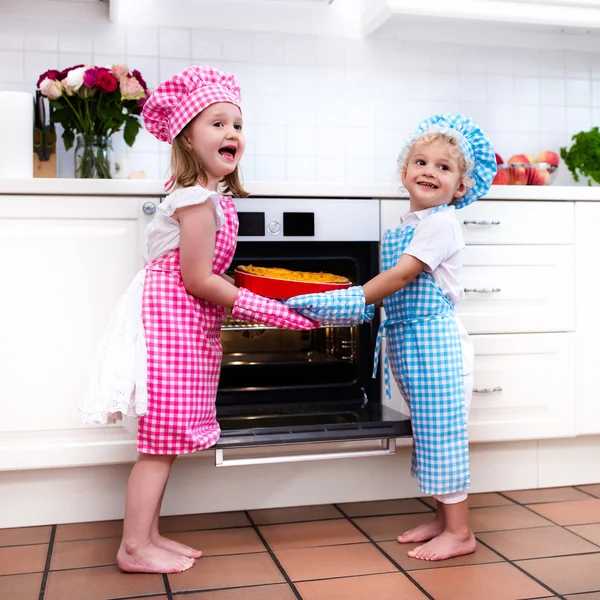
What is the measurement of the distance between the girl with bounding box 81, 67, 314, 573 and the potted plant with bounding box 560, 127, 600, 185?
1.39 m

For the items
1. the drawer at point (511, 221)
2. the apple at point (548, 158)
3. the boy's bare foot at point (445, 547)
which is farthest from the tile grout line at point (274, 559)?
the apple at point (548, 158)

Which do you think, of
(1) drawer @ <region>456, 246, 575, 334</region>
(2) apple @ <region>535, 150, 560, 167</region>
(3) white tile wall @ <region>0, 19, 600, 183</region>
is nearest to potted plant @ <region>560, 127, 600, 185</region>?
(2) apple @ <region>535, 150, 560, 167</region>

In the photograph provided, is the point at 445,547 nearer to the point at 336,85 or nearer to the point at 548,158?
the point at 548,158

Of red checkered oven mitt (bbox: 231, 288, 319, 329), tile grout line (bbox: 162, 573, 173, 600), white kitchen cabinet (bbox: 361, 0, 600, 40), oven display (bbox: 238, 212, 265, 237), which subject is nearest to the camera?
tile grout line (bbox: 162, 573, 173, 600)

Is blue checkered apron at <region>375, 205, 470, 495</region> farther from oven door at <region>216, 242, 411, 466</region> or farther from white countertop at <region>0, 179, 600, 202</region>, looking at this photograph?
white countertop at <region>0, 179, 600, 202</region>

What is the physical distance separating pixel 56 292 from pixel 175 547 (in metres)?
0.70

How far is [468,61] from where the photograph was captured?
9.41 feet

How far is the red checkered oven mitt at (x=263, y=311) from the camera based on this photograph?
173 cm

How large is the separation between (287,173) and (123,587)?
5.00ft

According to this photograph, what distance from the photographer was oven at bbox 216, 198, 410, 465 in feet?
6.80

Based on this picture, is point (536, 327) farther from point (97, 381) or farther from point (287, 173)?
point (97, 381)

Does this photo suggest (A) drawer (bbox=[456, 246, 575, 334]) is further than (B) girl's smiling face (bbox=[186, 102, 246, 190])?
Yes

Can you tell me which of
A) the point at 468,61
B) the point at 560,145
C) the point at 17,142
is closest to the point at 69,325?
the point at 17,142

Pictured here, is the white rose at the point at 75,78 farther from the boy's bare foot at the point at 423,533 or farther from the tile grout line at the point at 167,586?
the boy's bare foot at the point at 423,533
